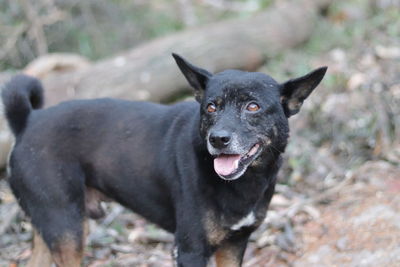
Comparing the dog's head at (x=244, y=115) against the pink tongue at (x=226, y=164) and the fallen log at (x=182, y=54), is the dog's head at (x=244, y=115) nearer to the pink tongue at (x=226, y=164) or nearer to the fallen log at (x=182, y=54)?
the pink tongue at (x=226, y=164)

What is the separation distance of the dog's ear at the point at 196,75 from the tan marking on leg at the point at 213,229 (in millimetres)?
941

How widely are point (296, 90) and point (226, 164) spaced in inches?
32.9

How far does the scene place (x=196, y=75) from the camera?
4.37m

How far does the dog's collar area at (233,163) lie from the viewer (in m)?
3.92

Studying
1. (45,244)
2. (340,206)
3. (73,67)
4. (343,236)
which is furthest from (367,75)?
(45,244)

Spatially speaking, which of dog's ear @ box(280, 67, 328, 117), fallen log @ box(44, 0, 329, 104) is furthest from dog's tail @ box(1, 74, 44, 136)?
fallen log @ box(44, 0, 329, 104)

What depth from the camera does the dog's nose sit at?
379 centimetres

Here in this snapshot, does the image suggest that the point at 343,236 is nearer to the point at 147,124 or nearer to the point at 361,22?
the point at 147,124

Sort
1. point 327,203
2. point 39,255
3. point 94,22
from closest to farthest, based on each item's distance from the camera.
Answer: point 39,255 → point 327,203 → point 94,22

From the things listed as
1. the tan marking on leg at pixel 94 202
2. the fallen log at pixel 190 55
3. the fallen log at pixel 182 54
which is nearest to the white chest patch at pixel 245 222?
the tan marking on leg at pixel 94 202

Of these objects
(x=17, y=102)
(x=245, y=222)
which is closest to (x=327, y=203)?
(x=245, y=222)

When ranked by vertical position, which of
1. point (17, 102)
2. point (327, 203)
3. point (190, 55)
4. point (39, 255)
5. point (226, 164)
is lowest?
point (190, 55)

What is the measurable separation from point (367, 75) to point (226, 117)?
5.27 metres

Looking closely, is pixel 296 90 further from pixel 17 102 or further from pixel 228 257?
pixel 17 102
